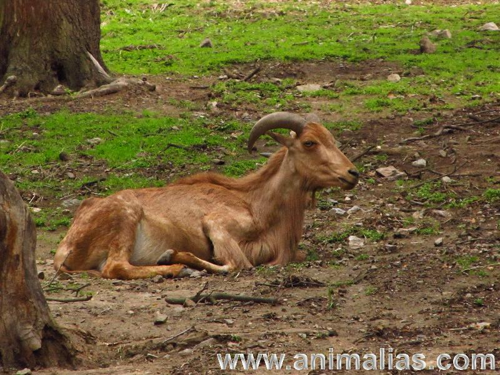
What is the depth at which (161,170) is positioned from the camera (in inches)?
545

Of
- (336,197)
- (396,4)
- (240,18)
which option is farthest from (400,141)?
(396,4)

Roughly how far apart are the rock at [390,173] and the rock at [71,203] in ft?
12.2

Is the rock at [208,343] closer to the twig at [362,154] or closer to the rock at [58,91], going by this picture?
the twig at [362,154]

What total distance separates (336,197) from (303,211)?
1397 millimetres

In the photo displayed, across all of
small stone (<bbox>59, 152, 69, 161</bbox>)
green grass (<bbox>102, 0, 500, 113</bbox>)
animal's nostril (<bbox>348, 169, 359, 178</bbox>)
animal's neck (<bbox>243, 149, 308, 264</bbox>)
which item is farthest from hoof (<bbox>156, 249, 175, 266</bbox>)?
green grass (<bbox>102, 0, 500, 113</bbox>)

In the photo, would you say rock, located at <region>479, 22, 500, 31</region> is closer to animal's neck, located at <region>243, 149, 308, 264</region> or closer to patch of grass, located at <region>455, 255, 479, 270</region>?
animal's neck, located at <region>243, 149, 308, 264</region>

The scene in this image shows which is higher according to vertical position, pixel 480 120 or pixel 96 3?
pixel 96 3

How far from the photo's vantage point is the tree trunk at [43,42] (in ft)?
54.4

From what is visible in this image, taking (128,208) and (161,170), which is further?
(161,170)

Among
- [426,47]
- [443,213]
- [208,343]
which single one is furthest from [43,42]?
[208,343]

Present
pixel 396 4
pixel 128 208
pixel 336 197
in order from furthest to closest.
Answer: pixel 396 4 → pixel 336 197 → pixel 128 208

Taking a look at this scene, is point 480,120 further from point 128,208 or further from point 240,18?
point 240,18

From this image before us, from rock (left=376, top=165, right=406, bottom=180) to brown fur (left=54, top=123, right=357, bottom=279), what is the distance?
1953 millimetres

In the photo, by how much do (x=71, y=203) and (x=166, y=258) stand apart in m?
2.62
